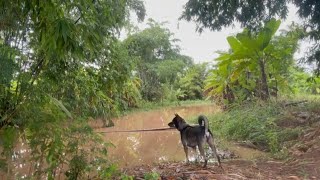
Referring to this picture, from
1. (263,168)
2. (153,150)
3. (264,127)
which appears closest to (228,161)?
(263,168)

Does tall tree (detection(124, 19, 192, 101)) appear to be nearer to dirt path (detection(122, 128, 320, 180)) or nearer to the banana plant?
the banana plant

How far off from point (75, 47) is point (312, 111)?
8468 mm

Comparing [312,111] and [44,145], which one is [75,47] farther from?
[312,111]

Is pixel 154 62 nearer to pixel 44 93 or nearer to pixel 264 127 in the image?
pixel 264 127

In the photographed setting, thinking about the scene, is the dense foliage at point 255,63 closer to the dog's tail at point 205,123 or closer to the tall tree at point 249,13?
the tall tree at point 249,13

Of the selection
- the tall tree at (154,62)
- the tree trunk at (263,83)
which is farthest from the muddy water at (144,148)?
the tall tree at (154,62)

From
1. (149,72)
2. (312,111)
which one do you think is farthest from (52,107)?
(149,72)

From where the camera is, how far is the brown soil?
16.0 ft

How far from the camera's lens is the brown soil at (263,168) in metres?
4.89

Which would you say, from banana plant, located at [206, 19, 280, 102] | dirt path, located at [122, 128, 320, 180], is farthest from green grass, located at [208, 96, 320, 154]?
banana plant, located at [206, 19, 280, 102]

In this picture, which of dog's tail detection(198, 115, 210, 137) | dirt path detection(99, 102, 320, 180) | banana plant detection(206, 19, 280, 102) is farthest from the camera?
banana plant detection(206, 19, 280, 102)

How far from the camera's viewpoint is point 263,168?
220 inches

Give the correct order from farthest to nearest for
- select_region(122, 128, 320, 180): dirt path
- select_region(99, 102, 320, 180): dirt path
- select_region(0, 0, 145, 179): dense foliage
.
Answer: select_region(99, 102, 320, 180): dirt path
select_region(122, 128, 320, 180): dirt path
select_region(0, 0, 145, 179): dense foliage

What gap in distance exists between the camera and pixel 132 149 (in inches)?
343
